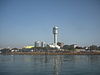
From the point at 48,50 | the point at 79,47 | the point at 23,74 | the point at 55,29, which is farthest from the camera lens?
the point at 55,29

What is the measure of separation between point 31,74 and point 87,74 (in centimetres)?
738

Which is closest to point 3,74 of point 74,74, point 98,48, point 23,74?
point 23,74

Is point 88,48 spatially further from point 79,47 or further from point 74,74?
point 74,74

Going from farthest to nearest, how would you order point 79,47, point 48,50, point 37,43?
1. point 37,43
2. point 79,47
3. point 48,50

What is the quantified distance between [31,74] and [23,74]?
1.06 metres

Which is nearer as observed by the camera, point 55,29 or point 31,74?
point 31,74

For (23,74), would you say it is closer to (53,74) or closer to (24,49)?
(53,74)

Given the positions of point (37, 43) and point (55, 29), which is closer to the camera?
point (55, 29)

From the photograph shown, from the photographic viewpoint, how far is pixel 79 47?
518 feet

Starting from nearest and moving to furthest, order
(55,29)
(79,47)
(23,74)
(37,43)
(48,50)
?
(23,74) → (48,50) → (79,47) → (55,29) → (37,43)

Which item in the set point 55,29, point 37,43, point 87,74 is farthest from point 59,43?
point 87,74

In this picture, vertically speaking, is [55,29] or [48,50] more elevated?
[55,29]

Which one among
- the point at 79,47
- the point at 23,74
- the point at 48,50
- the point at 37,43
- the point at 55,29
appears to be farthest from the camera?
the point at 37,43

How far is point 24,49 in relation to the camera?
160750 mm
